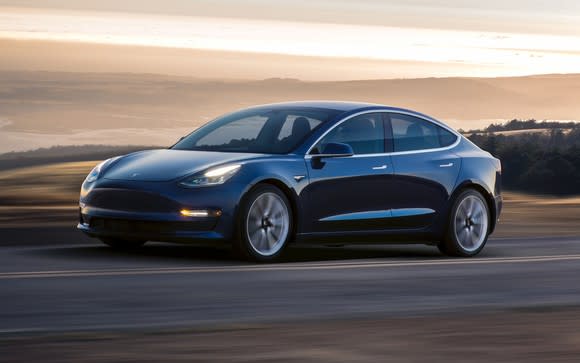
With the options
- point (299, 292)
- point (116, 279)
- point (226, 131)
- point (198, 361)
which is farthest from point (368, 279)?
point (198, 361)

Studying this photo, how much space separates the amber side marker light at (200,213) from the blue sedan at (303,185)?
10mm

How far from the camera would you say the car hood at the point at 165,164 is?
1328 cm

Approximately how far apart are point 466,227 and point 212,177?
3.39 metres

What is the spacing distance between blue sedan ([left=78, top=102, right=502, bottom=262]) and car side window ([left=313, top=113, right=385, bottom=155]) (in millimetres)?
13

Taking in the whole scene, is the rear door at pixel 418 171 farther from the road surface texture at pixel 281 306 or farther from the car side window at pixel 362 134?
the road surface texture at pixel 281 306

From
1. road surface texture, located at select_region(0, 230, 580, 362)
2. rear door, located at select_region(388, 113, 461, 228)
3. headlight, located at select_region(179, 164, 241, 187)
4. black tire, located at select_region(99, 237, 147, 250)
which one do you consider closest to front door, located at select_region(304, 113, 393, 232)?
rear door, located at select_region(388, 113, 461, 228)

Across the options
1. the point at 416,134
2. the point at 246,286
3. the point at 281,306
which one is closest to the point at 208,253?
the point at 416,134

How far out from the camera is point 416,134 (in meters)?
15.3

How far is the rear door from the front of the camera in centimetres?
1479

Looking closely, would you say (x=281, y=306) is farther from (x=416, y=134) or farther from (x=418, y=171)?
(x=416, y=134)

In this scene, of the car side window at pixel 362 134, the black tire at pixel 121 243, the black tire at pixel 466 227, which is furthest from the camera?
the black tire at pixel 466 227

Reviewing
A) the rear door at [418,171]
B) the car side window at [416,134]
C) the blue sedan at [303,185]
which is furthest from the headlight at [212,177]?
the car side window at [416,134]

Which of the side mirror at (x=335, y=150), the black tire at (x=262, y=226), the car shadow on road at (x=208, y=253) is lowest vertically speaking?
the car shadow on road at (x=208, y=253)

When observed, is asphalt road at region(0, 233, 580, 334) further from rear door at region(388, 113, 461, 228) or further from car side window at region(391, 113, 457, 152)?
car side window at region(391, 113, 457, 152)
